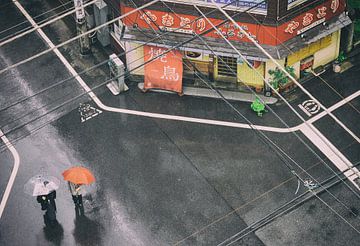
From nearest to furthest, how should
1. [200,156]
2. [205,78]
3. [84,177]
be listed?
[84,177]
[200,156]
[205,78]

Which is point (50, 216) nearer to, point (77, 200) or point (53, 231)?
point (53, 231)

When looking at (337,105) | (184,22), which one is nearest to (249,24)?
(184,22)

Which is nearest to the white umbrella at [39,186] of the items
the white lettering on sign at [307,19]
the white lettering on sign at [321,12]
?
the white lettering on sign at [307,19]

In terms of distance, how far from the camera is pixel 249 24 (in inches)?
1260

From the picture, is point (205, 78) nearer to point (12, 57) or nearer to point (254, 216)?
point (254, 216)

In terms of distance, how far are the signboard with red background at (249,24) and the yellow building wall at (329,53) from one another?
1.71 metres

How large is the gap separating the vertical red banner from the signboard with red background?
1355 mm

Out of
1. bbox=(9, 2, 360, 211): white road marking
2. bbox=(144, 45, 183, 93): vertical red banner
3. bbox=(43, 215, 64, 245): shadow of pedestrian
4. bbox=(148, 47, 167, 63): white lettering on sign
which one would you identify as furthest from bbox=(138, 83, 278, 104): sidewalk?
bbox=(43, 215, 64, 245): shadow of pedestrian

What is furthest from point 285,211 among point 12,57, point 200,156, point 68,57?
point 12,57

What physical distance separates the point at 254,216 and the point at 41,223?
29.3 ft

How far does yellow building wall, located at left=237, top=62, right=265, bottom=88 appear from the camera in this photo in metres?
34.1

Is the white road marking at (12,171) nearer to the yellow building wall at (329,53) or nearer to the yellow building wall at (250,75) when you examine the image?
the yellow building wall at (250,75)

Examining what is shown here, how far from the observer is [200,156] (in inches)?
1288

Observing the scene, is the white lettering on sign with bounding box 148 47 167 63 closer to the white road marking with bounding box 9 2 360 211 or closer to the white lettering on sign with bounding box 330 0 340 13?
the white road marking with bounding box 9 2 360 211
